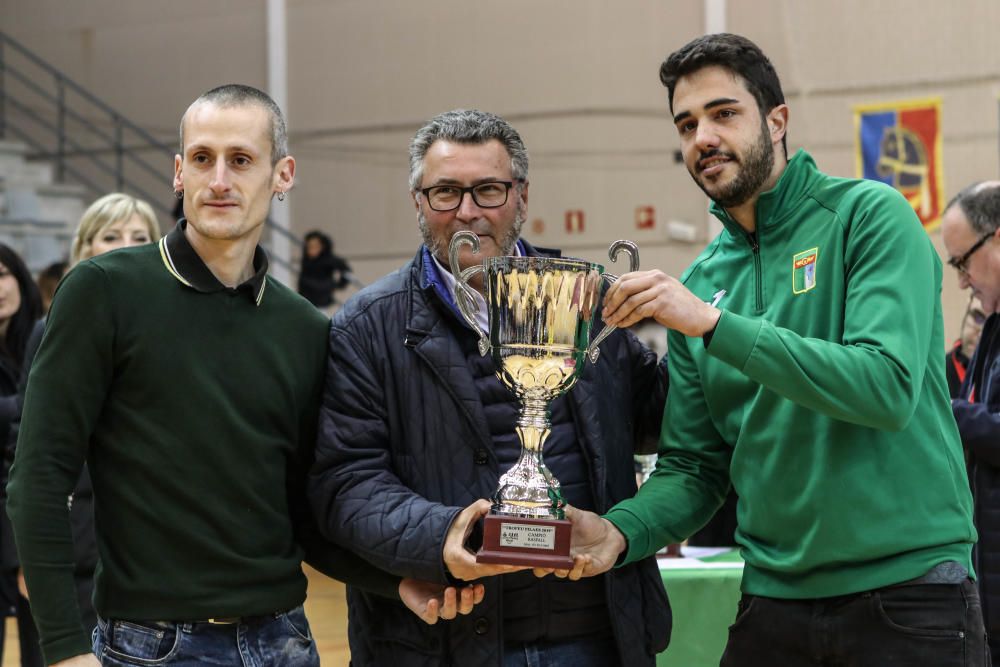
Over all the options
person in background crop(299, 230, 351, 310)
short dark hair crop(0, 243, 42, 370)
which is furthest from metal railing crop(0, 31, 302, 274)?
short dark hair crop(0, 243, 42, 370)

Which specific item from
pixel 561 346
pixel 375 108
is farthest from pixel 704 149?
pixel 375 108

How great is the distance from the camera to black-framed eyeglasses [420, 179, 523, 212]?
2.27 metres

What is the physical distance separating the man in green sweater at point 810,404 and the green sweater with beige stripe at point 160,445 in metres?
0.56

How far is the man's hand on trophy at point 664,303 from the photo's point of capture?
1933mm

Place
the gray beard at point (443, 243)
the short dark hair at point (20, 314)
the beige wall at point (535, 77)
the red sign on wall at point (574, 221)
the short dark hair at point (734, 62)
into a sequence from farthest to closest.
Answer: the red sign on wall at point (574, 221)
the beige wall at point (535, 77)
the short dark hair at point (20, 314)
the gray beard at point (443, 243)
the short dark hair at point (734, 62)

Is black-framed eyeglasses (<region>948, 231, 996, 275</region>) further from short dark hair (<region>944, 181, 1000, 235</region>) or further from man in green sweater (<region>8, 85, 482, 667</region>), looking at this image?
man in green sweater (<region>8, 85, 482, 667</region>)

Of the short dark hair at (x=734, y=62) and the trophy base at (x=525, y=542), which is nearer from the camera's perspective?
the trophy base at (x=525, y=542)

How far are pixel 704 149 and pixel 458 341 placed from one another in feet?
1.90

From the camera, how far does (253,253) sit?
218 cm

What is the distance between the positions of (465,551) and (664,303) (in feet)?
1.73

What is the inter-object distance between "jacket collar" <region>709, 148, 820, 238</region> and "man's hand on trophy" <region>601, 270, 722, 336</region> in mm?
334

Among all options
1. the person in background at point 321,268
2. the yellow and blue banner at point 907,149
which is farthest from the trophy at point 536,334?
the person in background at point 321,268

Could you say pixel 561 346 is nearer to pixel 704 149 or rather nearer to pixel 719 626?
pixel 704 149

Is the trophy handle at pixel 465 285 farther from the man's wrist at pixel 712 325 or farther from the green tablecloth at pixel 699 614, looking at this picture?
the green tablecloth at pixel 699 614
